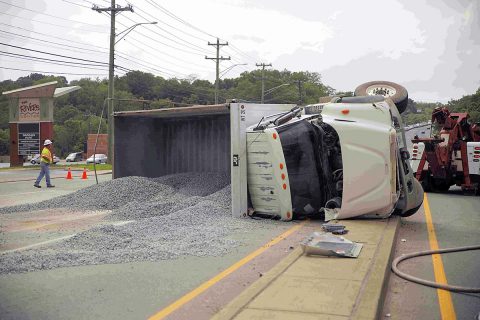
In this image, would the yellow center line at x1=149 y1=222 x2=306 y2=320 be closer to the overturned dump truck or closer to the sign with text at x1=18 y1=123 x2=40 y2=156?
the overturned dump truck

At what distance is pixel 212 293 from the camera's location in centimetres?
545

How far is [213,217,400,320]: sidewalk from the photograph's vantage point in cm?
433

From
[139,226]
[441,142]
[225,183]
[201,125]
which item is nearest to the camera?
[139,226]

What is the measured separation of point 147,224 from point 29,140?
92.7ft

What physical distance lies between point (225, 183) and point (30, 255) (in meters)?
6.31

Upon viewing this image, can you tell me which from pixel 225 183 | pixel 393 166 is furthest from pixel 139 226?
pixel 393 166

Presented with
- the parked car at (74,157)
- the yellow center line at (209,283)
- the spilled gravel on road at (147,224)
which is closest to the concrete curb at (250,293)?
the yellow center line at (209,283)

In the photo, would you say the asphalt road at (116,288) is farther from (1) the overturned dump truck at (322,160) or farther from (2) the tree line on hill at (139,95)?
(2) the tree line on hill at (139,95)

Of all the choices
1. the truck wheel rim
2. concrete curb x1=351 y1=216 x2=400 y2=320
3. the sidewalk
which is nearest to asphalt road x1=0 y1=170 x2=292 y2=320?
the sidewalk

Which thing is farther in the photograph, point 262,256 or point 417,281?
point 262,256

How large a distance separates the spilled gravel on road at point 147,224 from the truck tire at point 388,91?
434 cm

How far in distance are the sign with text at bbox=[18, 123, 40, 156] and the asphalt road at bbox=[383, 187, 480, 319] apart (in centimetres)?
2875

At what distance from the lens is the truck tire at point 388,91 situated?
12344mm

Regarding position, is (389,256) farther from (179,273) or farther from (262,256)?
(179,273)
